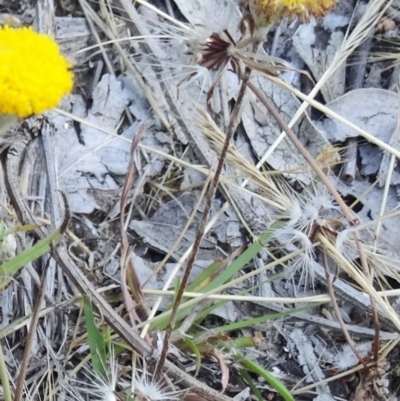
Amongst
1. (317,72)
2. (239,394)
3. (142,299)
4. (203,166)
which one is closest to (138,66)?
→ (203,166)

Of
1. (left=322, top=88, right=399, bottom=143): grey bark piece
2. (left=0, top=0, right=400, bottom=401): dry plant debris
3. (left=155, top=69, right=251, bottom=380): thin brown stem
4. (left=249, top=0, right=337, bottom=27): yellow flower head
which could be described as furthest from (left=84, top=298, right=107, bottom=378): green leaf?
(left=322, top=88, right=399, bottom=143): grey bark piece

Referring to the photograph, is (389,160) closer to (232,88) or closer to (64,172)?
(232,88)

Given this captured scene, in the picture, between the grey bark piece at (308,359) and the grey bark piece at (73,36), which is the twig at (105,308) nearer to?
the grey bark piece at (308,359)

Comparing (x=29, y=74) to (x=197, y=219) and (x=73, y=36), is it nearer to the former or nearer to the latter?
(x=197, y=219)

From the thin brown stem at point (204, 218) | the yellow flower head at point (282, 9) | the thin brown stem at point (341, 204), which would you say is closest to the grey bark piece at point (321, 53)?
the thin brown stem at point (341, 204)

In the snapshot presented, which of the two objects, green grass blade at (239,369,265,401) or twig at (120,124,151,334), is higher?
twig at (120,124,151,334)

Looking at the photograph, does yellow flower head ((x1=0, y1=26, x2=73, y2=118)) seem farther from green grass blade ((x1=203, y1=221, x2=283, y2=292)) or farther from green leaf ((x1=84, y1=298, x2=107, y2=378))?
green grass blade ((x1=203, y1=221, x2=283, y2=292))
